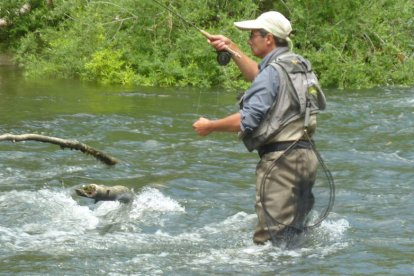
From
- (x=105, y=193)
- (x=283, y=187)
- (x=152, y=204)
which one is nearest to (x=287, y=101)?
(x=283, y=187)

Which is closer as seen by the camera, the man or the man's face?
the man

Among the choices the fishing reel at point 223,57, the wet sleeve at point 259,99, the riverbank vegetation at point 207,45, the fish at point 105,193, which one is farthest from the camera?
the riverbank vegetation at point 207,45

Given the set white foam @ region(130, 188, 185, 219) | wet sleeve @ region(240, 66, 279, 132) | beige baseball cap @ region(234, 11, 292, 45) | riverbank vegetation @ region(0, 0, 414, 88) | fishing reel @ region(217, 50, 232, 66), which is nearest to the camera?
wet sleeve @ region(240, 66, 279, 132)

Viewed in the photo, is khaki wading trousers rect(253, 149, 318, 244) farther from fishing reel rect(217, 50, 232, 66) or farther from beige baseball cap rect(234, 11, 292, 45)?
fishing reel rect(217, 50, 232, 66)

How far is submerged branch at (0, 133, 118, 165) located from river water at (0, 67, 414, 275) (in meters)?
0.15

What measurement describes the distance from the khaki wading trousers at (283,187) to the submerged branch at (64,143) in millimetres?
2966

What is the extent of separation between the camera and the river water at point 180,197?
6.29 metres

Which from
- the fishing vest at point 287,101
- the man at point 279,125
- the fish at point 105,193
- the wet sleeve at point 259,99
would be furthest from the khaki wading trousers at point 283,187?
the fish at point 105,193

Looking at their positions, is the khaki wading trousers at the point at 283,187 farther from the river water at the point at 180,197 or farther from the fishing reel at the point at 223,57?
the fishing reel at the point at 223,57

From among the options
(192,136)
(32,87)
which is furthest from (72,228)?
(32,87)

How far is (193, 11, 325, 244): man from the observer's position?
5902 mm

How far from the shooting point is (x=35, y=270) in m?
6.09

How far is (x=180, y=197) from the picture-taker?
8414 mm

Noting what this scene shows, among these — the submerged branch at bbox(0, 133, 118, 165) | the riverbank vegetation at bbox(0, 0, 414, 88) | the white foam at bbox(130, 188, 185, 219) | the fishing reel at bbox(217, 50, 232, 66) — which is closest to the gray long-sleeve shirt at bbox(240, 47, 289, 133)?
the fishing reel at bbox(217, 50, 232, 66)
